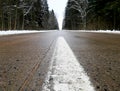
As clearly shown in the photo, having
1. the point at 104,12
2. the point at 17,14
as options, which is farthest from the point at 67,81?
the point at 17,14

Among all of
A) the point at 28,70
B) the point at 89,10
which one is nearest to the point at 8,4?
the point at 89,10

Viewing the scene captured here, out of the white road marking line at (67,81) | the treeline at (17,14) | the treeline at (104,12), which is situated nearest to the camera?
the white road marking line at (67,81)

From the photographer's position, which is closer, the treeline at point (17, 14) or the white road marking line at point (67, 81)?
the white road marking line at point (67, 81)

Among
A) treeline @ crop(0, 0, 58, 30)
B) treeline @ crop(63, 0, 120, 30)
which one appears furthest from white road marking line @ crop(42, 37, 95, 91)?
treeline @ crop(0, 0, 58, 30)

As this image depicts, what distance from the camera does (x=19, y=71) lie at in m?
4.77

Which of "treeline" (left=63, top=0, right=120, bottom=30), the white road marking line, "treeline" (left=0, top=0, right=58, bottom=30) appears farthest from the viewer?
"treeline" (left=0, top=0, right=58, bottom=30)

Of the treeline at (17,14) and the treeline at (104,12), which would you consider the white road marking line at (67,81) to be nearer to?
the treeline at (104,12)

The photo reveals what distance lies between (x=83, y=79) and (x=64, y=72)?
1.91 feet

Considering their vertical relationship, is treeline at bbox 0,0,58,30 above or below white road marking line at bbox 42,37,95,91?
above

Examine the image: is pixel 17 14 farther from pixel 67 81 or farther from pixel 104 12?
pixel 67 81

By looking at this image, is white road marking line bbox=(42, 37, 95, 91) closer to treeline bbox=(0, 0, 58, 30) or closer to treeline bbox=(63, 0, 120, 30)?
treeline bbox=(63, 0, 120, 30)

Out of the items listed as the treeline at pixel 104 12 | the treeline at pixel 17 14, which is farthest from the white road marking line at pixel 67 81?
the treeline at pixel 17 14

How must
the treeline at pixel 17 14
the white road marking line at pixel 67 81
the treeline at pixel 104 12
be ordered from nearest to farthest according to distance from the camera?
1. the white road marking line at pixel 67 81
2. the treeline at pixel 104 12
3. the treeline at pixel 17 14

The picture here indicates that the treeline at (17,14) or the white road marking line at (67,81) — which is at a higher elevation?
the treeline at (17,14)
